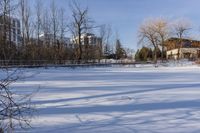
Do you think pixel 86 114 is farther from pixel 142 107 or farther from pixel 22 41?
pixel 22 41

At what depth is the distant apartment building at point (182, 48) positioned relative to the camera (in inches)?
3086

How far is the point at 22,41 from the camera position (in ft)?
153

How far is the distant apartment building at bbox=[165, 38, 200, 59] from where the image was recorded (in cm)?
7838

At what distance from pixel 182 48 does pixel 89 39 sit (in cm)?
3216

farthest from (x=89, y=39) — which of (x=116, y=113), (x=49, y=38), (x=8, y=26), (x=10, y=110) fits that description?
(x=10, y=110)

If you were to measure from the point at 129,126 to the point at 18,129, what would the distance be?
1.98m

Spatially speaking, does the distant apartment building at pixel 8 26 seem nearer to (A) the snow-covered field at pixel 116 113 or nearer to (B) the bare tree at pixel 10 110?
(B) the bare tree at pixel 10 110

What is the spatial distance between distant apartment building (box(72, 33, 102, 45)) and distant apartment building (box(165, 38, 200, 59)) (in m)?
16.8

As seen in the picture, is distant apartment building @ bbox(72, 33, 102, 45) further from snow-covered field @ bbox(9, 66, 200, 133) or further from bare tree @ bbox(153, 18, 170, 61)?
snow-covered field @ bbox(9, 66, 200, 133)

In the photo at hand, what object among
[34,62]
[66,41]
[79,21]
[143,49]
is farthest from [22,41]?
[143,49]

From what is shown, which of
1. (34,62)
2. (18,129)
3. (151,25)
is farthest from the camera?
(151,25)

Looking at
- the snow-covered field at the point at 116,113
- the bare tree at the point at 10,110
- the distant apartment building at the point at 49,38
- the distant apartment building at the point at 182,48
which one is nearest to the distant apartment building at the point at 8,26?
the bare tree at the point at 10,110

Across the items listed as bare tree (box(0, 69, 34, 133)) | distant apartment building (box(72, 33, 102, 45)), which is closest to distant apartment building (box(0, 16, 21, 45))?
bare tree (box(0, 69, 34, 133))

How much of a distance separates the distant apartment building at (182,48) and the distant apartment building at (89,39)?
660 inches
